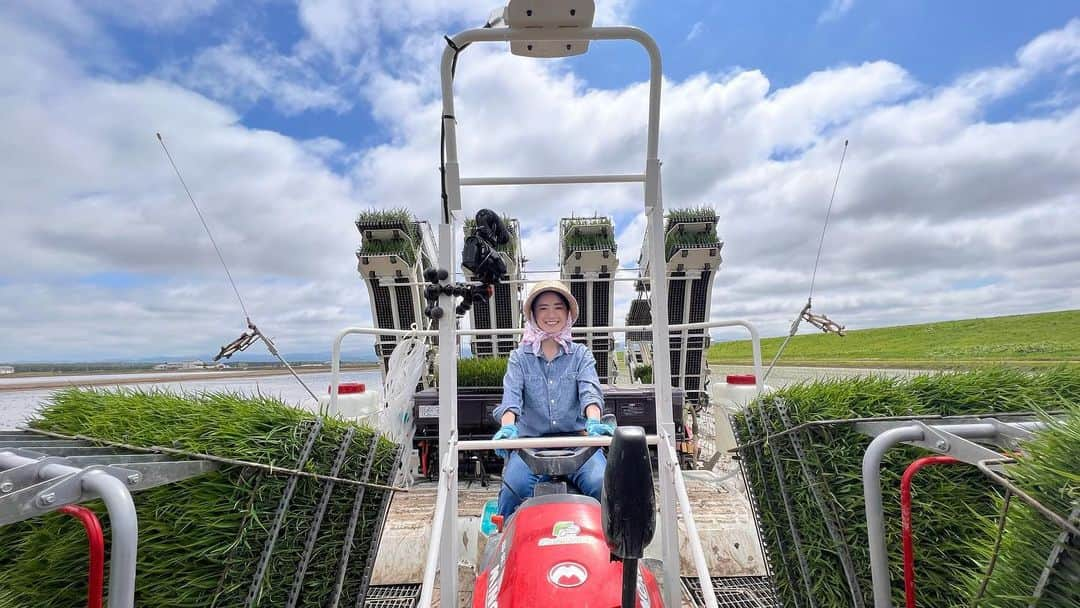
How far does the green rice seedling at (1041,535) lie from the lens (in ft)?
2.79

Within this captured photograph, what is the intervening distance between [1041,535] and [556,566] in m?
1.24

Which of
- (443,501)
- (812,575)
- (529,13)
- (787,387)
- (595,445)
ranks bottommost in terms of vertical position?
(812,575)

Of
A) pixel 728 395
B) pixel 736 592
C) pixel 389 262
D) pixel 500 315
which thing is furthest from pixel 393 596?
pixel 500 315

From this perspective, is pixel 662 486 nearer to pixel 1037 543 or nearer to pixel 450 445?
pixel 450 445

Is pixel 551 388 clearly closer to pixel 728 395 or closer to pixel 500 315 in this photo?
pixel 728 395

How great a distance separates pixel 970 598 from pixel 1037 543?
9.1 inches

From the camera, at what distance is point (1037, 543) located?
0.91 metres

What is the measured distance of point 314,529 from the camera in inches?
62.2

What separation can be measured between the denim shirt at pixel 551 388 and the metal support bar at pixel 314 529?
1097 millimetres

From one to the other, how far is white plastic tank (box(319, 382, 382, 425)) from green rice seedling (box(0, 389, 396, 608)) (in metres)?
2.35

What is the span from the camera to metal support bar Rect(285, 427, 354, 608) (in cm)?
152

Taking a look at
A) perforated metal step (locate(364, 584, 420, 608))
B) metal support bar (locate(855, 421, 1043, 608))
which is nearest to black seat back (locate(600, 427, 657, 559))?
metal support bar (locate(855, 421, 1043, 608))

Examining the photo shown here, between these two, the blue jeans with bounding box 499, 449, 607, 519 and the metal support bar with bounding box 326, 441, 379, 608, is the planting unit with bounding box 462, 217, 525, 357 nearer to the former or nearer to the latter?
the blue jeans with bounding box 499, 449, 607, 519

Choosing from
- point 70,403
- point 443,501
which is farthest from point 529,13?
point 70,403
